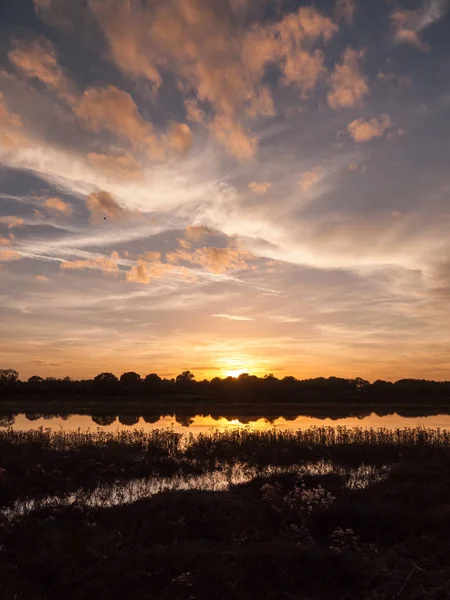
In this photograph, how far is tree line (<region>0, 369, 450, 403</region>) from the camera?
101931 mm

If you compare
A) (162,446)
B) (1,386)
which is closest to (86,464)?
(162,446)

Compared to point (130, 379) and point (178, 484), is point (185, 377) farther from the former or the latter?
point (178, 484)

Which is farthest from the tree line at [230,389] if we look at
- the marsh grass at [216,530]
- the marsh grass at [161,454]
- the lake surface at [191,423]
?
the marsh grass at [216,530]

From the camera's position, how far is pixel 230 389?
108m

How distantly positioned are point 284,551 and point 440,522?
17.8 ft

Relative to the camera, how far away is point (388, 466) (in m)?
23.0

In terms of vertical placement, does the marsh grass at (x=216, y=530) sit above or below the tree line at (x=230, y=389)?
below

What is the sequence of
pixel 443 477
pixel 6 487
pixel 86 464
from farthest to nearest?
1. pixel 86 464
2. pixel 443 477
3. pixel 6 487

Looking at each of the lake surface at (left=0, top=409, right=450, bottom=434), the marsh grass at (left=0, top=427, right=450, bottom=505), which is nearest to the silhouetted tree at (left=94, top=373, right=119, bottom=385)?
the lake surface at (left=0, top=409, right=450, bottom=434)

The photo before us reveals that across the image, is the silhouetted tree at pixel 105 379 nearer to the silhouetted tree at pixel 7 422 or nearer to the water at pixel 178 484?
the silhouetted tree at pixel 7 422

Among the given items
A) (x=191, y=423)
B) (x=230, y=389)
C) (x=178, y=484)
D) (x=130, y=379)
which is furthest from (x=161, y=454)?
(x=130, y=379)

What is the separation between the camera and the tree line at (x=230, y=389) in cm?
10193

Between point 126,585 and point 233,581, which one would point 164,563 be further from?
point 233,581

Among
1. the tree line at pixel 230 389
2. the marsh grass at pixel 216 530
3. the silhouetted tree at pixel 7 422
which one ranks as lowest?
the silhouetted tree at pixel 7 422
